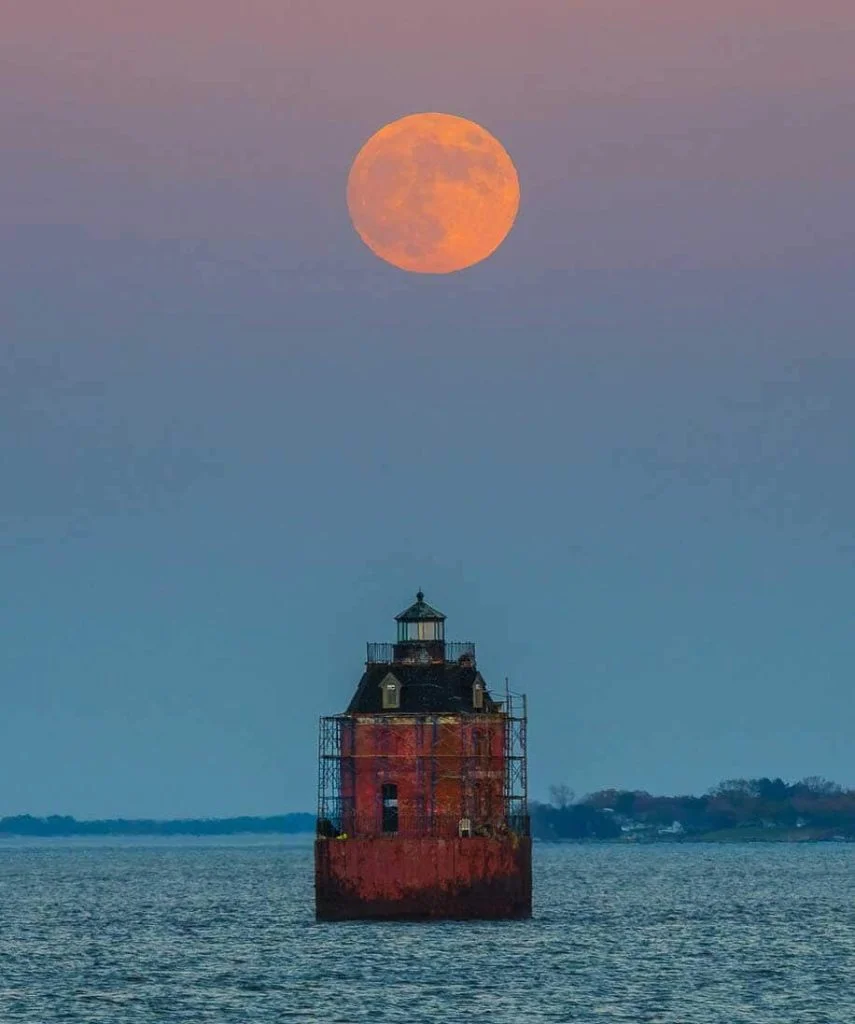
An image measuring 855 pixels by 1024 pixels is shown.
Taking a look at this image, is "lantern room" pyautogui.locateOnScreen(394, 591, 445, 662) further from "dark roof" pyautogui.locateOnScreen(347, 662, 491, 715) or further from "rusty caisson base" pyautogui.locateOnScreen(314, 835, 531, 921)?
"rusty caisson base" pyautogui.locateOnScreen(314, 835, 531, 921)

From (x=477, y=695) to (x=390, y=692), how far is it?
4120 millimetres

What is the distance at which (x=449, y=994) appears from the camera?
79.8m

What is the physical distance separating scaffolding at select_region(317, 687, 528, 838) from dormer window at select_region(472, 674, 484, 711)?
4.05 ft

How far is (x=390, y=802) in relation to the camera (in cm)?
9869

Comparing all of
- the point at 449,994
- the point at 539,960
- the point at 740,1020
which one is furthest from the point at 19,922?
the point at 740,1020

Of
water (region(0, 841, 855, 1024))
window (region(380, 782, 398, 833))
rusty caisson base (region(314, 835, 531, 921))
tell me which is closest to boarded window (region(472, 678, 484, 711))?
window (region(380, 782, 398, 833))

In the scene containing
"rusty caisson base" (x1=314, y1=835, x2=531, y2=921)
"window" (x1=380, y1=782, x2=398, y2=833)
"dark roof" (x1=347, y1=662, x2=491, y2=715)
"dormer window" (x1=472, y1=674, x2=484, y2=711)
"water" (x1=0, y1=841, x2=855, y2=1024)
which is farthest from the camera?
"dormer window" (x1=472, y1=674, x2=484, y2=711)

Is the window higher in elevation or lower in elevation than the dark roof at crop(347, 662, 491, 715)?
lower

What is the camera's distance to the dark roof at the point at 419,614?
103m

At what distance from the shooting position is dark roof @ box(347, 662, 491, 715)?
327ft

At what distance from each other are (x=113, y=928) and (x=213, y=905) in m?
27.1

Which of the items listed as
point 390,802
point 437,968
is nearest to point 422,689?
point 390,802

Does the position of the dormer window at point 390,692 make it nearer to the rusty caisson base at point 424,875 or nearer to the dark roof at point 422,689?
the dark roof at point 422,689

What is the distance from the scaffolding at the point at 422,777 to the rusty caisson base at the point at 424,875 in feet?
3.89
